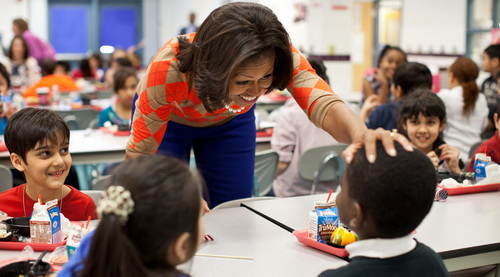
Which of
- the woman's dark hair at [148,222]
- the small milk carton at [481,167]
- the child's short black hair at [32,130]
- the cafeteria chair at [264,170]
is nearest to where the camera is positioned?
the woman's dark hair at [148,222]

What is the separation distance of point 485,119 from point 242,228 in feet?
9.88

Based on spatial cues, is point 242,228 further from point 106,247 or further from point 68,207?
point 106,247

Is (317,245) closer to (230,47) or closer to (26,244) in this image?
(230,47)

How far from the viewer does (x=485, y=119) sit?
438cm

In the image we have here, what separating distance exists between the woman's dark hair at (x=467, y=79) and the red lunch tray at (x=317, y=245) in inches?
111

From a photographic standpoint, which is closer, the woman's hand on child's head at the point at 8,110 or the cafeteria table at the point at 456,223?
the cafeteria table at the point at 456,223

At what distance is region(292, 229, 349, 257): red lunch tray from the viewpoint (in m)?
1.72

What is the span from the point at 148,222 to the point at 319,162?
2.52m

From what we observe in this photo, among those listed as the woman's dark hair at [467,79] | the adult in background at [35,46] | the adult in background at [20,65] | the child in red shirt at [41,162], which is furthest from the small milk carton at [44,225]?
the adult in background at [35,46]

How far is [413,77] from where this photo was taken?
3.95 meters

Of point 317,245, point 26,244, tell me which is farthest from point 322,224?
point 26,244

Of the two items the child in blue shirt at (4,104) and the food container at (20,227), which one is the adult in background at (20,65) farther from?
the food container at (20,227)

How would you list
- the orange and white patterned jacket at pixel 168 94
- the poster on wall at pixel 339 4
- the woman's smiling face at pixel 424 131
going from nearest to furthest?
the orange and white patterned jacket at pixel 168 94 → the woman's smiling face at pixel 424 131 → the poster on wall at pixel 339 4

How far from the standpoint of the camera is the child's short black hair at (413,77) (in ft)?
12.9
